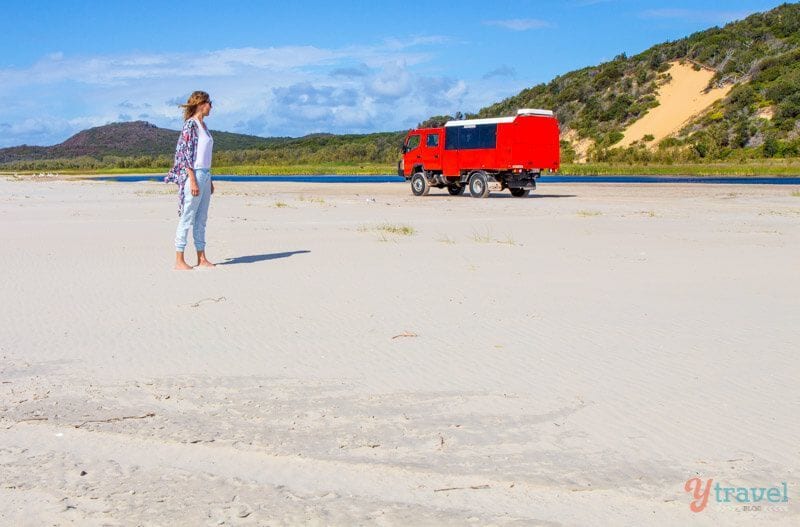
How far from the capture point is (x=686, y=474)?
171 inches

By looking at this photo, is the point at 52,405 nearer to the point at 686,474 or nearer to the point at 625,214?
the point at 686,474

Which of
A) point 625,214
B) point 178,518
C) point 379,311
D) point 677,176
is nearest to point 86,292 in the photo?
point 379,311

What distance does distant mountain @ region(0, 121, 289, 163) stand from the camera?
146m

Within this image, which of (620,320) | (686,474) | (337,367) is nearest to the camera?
(686,474)

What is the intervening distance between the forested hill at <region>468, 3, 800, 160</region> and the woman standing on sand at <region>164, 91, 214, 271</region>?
50.2m

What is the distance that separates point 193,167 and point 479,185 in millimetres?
21636

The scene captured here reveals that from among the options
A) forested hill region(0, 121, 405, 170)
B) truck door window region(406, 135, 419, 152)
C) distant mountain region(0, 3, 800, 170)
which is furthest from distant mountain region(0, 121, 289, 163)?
truck door window region(406, 135, 419, 152)

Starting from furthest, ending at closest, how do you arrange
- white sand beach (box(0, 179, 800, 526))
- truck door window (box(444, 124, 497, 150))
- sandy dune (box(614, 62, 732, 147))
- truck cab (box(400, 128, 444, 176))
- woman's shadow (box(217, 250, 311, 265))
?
sandy dune (box(614, 62, 732, 147))
truck cab (box(400, 128, 444, 176))
truck door window (box(444, 124, 497, 150))
woman's shadow (box(217, 250, 311, 265))
white sand beach (box(0, 179, 800, 526))

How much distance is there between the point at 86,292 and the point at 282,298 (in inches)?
82.8

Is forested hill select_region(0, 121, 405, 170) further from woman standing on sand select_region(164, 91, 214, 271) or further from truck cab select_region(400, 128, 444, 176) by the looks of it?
woman standing on sand select_region(164, 91, 214, 271)

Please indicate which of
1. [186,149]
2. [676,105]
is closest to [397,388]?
[186,149]

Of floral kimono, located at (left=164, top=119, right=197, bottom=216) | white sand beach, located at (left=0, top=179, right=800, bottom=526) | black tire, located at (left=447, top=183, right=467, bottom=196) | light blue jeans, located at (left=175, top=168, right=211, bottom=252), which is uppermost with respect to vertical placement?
floral kimono, located at (left=164, top=119, right=197, bottom=216)

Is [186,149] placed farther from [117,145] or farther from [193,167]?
[117,145]

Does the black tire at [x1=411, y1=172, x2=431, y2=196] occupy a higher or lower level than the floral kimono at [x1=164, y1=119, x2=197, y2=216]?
lower
